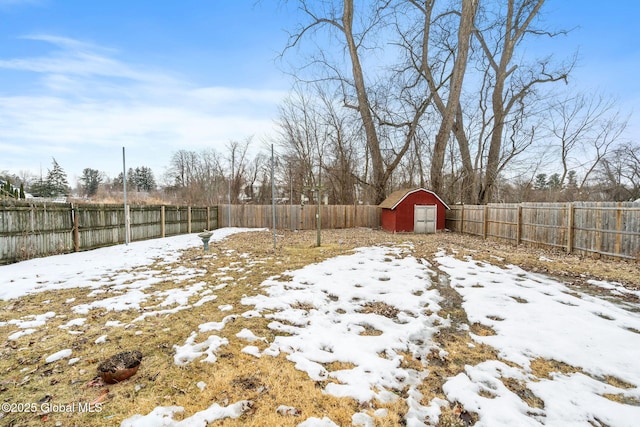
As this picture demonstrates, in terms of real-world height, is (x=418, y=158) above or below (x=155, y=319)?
above

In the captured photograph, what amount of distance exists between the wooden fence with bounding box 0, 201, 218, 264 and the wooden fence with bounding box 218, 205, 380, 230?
5.81 m

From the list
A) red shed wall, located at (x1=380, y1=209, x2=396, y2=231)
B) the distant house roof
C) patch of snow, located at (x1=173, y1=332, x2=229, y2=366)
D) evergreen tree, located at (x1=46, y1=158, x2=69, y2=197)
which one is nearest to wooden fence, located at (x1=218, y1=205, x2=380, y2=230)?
red shed wall, located at (x1=380, y1=209, x2=396, y2=231)

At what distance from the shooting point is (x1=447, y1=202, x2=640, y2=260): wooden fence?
6.73 meters

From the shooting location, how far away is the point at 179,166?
36.1 m

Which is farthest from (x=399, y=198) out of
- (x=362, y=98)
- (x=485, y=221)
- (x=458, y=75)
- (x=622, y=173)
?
(x=622, y=173)

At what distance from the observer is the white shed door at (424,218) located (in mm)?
14430

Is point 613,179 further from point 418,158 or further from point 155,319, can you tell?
point 155,319

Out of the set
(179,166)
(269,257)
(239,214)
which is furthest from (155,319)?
(179,166)

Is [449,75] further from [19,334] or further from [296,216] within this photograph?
[19,334]

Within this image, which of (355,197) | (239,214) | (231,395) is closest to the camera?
(231,395)

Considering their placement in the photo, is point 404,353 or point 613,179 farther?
point 613,179

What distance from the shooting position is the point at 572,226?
797 cm

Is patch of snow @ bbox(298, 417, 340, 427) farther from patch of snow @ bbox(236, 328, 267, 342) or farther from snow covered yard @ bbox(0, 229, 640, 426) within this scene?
patch of snow @ bbox(236, 328, 267, 342)

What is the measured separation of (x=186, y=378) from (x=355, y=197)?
773 inches
